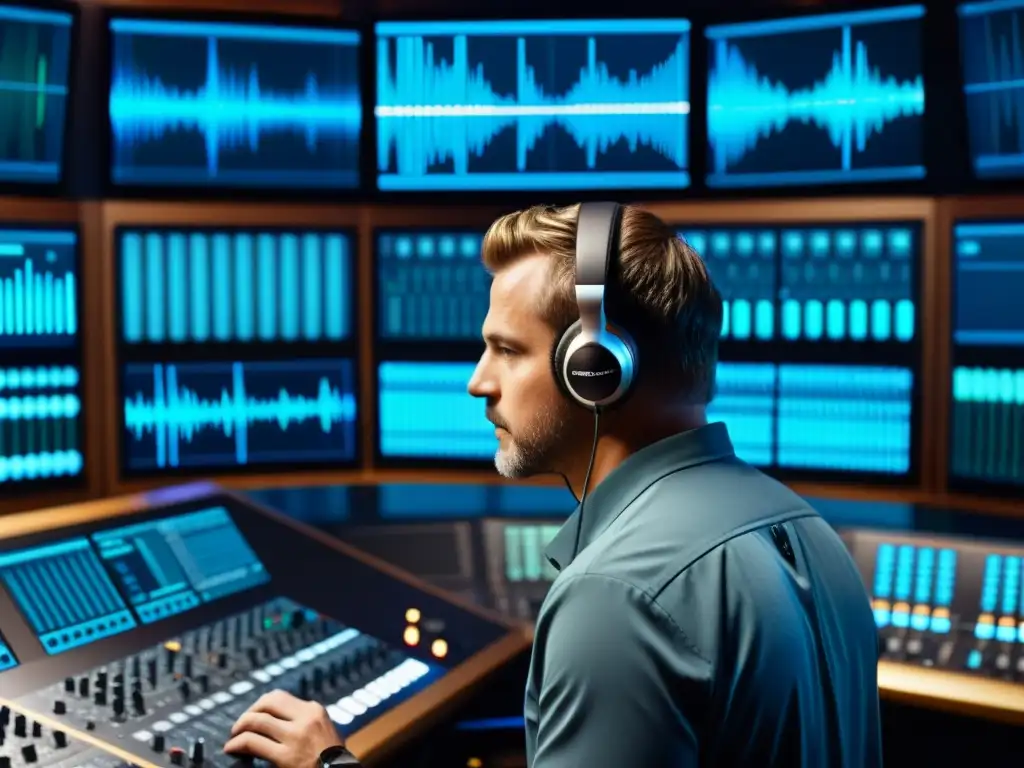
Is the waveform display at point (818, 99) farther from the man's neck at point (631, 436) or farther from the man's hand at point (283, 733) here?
the man's hand at point (283, 733)

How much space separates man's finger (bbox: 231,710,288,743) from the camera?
1.33 meters

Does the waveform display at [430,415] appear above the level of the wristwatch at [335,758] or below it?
above

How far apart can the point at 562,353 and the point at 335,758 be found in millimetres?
556

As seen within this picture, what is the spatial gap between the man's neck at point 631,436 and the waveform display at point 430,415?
1403mm

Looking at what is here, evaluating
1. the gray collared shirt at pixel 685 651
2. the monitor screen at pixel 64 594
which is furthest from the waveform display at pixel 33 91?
the gray collared shirt at pixel 685 651

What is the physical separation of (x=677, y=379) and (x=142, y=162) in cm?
164

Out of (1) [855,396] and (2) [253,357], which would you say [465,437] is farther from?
(1) [855,396]

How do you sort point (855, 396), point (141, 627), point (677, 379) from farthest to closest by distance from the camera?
point (855, 396) → point (141, 627) → point (677, 379)

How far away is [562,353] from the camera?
109cm

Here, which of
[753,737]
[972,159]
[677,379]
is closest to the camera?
[753,737]

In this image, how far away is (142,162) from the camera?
236 cm

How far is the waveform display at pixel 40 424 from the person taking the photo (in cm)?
221

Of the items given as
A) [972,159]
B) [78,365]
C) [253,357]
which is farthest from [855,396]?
[78,365]

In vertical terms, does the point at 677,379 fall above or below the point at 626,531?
above
